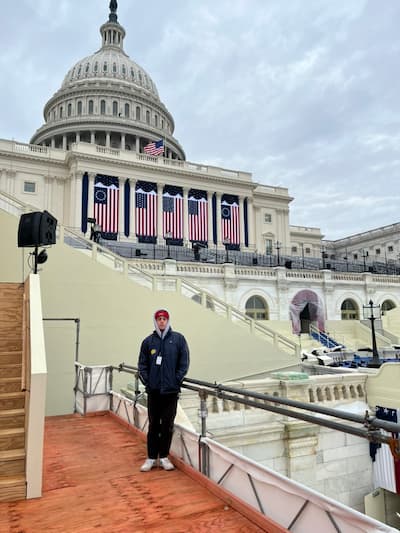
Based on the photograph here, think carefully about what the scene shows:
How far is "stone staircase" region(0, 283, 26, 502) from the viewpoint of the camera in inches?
184

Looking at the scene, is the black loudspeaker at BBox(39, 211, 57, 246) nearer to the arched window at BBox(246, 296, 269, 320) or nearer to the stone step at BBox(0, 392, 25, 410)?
the stone step at BBox(0, 392, 25, 410)

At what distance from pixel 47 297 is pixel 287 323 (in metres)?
24.3

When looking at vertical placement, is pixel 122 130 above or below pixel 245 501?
above

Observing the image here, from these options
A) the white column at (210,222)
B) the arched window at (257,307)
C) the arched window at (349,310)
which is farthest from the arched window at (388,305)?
the white column at (210,222)

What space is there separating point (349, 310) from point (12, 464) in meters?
38.0

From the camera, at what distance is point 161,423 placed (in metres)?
5.49

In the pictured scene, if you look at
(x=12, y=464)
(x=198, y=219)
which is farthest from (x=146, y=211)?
(x=12, y=464)

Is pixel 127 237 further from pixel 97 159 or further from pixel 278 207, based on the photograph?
pixel 278 207

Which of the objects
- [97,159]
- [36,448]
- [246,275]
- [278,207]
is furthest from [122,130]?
[36,448]

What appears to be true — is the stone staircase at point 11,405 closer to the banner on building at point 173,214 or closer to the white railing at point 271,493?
the white railing at point 271,493

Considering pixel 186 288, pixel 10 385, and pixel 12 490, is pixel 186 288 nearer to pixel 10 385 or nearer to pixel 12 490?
pixel 10 385

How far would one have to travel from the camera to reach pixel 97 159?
50.5m

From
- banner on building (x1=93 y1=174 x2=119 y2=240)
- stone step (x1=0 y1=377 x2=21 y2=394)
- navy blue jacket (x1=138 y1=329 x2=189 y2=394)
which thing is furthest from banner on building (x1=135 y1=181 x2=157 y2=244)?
navy blue jacket (x1=138 y1=329 x2=189 y2=394)

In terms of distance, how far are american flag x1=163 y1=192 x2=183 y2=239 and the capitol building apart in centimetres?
17
